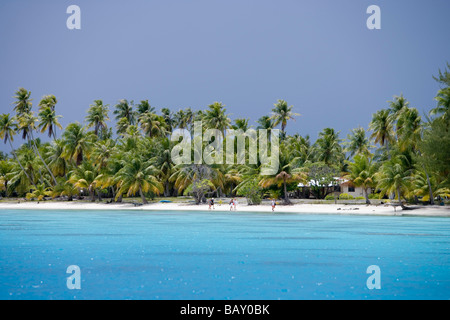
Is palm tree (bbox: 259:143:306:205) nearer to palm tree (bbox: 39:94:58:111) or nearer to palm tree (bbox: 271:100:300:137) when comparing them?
palm tree (bbox: 271:100:300:137)

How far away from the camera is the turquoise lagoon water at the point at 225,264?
9320 mm

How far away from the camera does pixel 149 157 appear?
174ft

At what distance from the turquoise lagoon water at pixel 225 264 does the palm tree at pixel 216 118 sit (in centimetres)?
3951

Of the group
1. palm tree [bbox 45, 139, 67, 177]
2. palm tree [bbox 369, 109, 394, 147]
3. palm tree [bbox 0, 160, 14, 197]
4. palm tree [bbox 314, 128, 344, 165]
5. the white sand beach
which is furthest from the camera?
palm tree [bbox 0, 160, 14, 197]

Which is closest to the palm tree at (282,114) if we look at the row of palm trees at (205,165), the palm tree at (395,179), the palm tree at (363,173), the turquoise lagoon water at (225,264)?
the row of palm trees at (205,165)

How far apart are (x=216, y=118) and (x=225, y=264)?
4807 cm

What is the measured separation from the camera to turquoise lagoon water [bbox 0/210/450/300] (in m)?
9.32

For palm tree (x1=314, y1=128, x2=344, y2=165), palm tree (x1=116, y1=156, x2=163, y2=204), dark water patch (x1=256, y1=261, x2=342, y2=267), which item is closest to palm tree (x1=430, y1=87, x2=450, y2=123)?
palm tree (x1=314, y1=128, x2=344, y2=165)

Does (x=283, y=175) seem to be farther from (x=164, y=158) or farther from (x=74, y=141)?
(x=74, y=141)

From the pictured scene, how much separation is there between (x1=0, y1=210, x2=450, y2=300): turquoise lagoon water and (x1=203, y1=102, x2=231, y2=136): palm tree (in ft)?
130

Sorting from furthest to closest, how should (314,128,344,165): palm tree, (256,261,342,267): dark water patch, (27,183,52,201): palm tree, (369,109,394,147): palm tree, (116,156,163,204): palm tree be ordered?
(314,128,344,165): palm tree
(27,183,52,201): palm tree
(369,109,394,147): palm tree
(116,156,163,204): palm tree
(256,261,342,267): dark water patch
